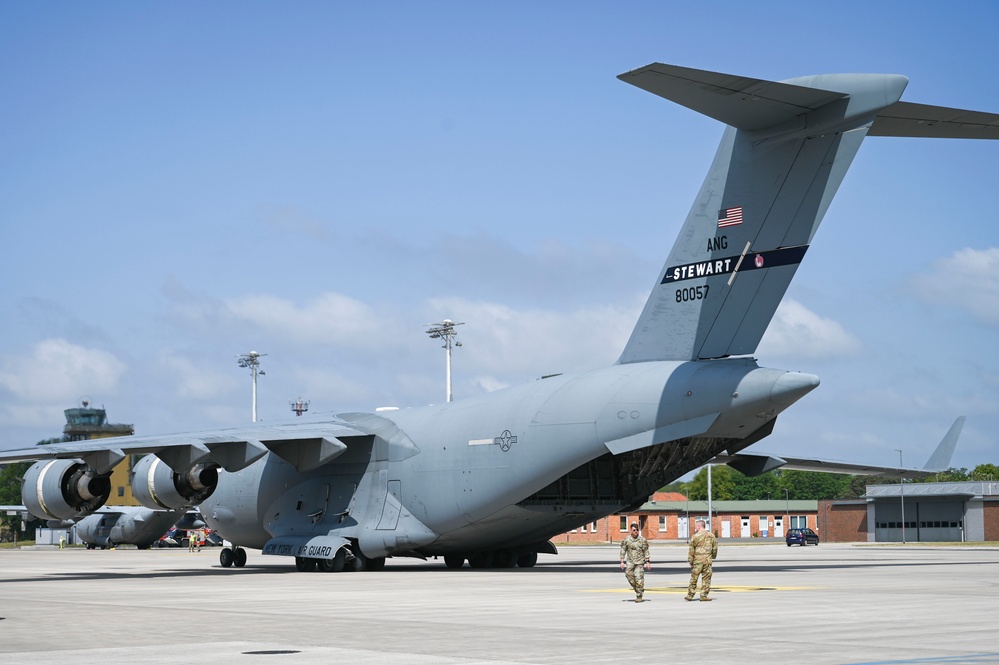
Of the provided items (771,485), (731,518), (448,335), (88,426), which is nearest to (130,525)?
(448,335)

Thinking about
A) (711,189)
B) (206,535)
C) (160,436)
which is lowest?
(206,535)

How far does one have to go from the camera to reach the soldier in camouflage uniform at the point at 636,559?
55.1ft

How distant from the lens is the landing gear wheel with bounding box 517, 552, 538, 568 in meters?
29.6

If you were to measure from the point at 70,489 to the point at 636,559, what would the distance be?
1572cm

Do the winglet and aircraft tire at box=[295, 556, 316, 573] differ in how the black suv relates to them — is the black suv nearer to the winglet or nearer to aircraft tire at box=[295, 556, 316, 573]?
the winglet

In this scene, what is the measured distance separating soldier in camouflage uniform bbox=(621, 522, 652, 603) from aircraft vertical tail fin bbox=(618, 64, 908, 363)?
5180 mm

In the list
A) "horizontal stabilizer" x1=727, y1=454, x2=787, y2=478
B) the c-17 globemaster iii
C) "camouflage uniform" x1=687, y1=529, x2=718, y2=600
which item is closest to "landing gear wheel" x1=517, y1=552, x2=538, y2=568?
the c-17 globemaster iii

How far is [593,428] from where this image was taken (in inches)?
918

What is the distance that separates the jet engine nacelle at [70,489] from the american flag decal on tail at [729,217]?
14.9 meters

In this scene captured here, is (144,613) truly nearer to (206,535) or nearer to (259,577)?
(259,577)

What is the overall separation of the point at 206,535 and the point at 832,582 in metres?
52.9

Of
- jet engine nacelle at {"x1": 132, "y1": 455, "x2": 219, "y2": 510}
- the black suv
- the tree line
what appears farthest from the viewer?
the tree line

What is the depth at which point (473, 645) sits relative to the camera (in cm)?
1138

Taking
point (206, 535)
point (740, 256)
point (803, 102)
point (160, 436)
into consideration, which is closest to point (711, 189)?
point (740, 256)
